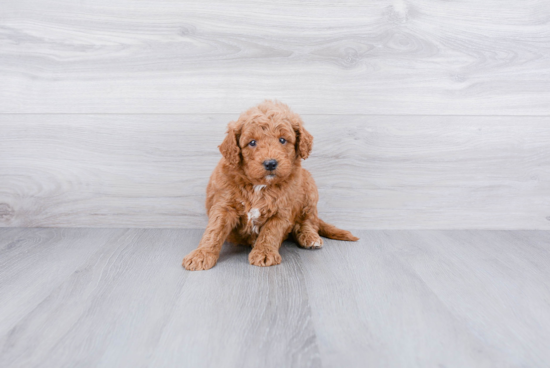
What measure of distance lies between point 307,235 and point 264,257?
29 centimetres

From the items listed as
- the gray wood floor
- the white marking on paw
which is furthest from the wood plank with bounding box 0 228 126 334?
the white marking on paw

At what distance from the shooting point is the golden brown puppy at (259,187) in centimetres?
141

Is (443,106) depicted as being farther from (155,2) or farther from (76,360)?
(76,360)

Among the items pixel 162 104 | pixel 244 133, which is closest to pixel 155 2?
pixel 162 104

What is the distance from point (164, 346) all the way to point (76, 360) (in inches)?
7.5

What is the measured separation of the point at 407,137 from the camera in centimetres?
189

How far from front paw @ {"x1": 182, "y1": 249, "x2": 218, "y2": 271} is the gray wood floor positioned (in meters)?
0.03

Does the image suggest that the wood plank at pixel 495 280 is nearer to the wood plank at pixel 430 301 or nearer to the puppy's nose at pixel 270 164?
the wood plank at pixel 430 301

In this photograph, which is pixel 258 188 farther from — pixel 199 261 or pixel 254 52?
pixel 254 52

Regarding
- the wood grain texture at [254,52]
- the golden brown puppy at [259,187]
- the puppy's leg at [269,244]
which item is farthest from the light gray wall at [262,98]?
the puppy's leg at [269,244]

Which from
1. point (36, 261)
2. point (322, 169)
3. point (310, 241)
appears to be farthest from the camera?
point (322, 169)

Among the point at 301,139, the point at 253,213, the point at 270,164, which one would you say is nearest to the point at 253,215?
the point at 253,213

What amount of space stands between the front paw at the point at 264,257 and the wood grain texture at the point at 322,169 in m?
0.56

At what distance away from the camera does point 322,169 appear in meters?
1.89
